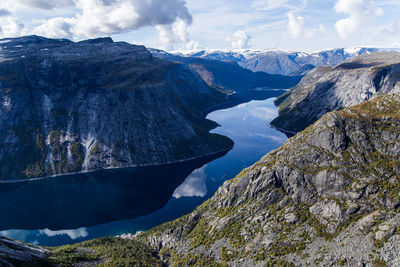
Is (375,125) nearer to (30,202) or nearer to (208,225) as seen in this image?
(208,225)

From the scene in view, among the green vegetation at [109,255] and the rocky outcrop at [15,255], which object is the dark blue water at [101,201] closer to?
the green vegetation at [109,255]

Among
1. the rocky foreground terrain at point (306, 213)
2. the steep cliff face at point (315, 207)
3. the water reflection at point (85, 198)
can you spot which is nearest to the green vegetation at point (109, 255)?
the rocky foreground terrain at point (306, 213)

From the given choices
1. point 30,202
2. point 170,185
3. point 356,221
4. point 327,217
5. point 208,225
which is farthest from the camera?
point 170,185

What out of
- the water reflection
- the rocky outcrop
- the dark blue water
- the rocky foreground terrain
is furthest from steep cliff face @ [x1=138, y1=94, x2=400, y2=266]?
the water reflection

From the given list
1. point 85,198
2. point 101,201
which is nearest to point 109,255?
point 101,201

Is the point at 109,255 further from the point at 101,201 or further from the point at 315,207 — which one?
the point at 101,201

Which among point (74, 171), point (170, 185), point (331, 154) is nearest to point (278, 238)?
point (331, 154)
